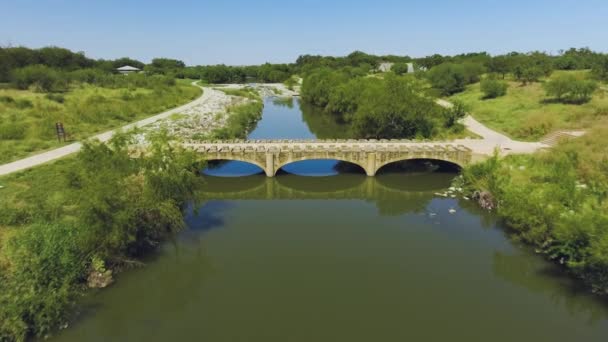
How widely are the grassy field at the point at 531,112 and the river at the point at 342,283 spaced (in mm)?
23239

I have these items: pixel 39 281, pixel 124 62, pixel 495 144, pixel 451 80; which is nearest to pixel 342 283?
pixel 39 281

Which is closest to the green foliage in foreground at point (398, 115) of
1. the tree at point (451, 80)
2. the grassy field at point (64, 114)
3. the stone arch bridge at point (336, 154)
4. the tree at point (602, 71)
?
the stone arch bridge at point (336, 154)

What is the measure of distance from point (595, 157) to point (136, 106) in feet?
233

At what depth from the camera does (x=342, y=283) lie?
77.8 feet

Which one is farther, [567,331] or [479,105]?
[479,105]

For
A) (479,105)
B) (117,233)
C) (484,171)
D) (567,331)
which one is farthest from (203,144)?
(479,105)

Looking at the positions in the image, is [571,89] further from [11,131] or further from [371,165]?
[11,131]

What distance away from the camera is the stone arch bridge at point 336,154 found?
39625 millimetres

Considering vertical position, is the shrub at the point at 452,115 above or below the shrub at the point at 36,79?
below

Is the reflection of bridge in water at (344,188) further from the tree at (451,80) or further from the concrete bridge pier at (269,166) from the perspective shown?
the tree at (451,80)

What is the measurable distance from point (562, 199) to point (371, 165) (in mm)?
18725

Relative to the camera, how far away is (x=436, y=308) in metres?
21.4

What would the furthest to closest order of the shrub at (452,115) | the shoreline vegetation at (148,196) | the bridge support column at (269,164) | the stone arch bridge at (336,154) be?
the shrub at (452,115) → the bridge support column at (269,164) → the stone arch bridge at (336,154) → the shoreline vegetation at (148,196)

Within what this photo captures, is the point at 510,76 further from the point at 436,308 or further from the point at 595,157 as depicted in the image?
the point at 436,308
